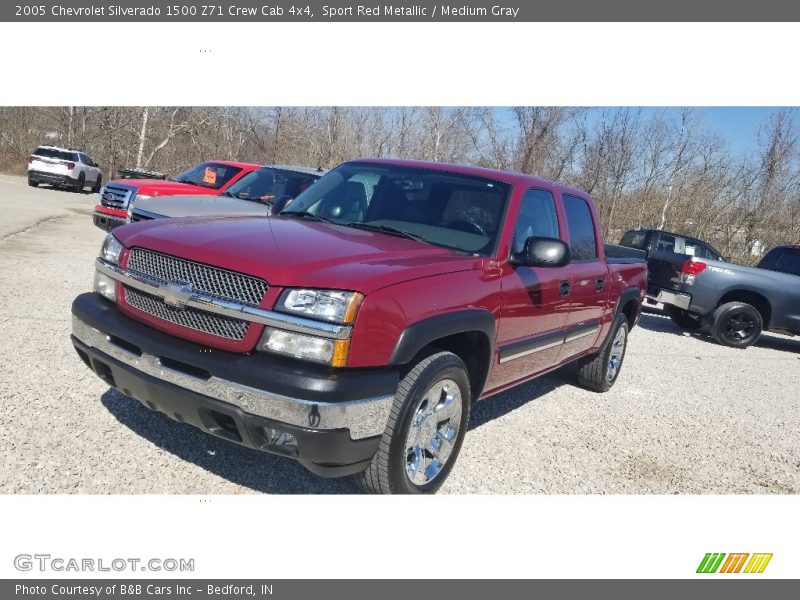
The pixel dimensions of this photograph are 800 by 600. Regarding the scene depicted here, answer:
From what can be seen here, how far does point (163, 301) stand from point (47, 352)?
2579mm

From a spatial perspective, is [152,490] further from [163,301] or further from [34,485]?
[163,301]

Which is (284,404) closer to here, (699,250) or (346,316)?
(346,316)

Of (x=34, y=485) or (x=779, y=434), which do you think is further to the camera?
(x=779, y=434)

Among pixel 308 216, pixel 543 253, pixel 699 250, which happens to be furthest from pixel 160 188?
pixel 699 250

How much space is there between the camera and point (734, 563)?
10.7ft

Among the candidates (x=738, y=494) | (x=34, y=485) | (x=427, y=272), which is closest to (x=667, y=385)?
(x=738, y=494)

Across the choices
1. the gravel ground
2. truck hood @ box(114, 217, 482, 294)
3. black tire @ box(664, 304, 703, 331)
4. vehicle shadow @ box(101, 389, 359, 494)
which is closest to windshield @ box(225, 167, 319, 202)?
the gravel ground

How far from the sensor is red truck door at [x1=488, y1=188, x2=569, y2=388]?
3.71 m

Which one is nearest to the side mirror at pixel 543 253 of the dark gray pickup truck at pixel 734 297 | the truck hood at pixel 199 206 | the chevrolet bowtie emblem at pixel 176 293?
the chevrolet bowtie emblem at pixel 176 293

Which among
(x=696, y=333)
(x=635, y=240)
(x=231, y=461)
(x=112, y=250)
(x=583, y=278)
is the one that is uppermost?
(x=112, y=250)

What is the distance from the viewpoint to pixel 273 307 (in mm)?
2641

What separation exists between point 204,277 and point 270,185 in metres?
6.70

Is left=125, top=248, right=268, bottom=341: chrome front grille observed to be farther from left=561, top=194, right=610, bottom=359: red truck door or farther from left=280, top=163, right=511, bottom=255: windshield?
left=561, top=194, right=610, bottom=359: red truck door

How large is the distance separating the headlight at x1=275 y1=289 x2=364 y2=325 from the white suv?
24.6 meters
